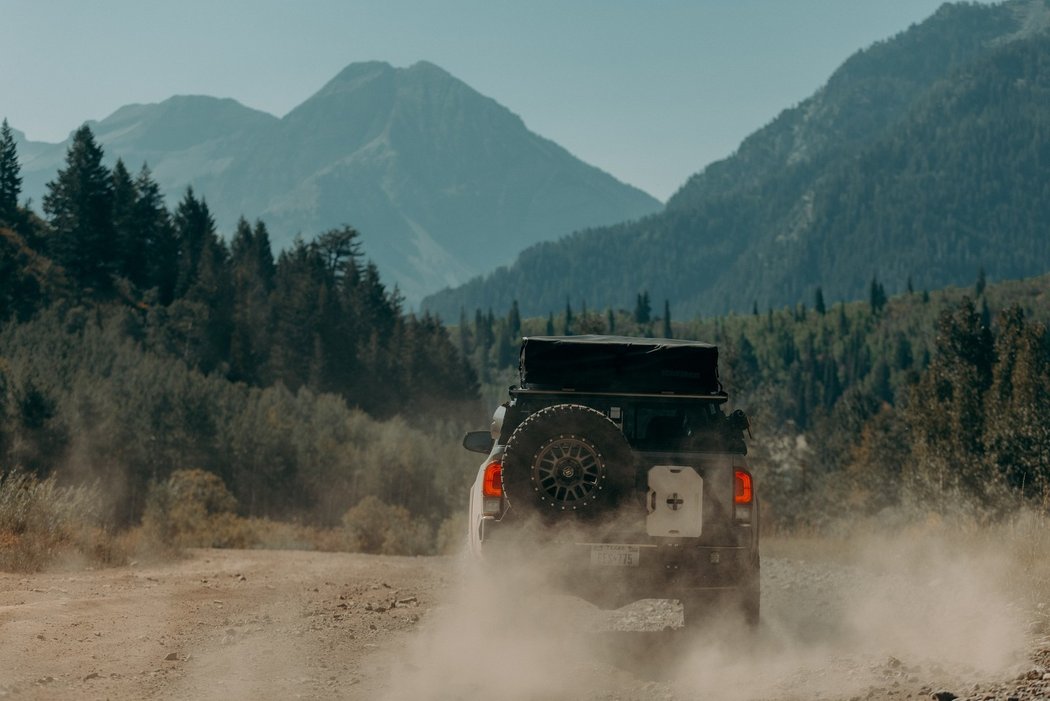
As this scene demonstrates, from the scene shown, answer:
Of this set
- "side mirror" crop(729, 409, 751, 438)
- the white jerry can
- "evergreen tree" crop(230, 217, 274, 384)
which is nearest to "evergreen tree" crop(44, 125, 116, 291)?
"evergreen tree" crop(230, 217, 274, 384)

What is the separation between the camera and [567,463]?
8.58m

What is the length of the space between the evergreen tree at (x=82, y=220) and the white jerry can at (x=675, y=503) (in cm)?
7708

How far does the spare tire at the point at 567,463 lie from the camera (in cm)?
852

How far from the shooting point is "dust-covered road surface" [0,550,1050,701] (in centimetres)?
765

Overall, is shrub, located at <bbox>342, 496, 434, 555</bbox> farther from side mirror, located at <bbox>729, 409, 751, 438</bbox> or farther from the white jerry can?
the white jerry can

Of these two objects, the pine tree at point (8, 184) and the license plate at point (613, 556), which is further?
the pine tree at point (8, 184)

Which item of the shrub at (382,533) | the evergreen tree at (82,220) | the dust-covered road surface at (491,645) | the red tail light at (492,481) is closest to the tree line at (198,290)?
the evergreen tree at (82,220)

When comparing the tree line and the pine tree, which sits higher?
the pine tree

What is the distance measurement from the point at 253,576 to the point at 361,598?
3.37 meters

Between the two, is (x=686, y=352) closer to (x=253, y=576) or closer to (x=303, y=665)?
(x=303, y=665)

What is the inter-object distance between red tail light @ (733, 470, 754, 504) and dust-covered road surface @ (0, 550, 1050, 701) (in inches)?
38.4

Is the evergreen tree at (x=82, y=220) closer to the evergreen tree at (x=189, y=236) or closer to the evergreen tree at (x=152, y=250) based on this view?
the evergreen tree at (x=152, y=250)

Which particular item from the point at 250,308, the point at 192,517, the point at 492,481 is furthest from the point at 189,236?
the point at 492,481

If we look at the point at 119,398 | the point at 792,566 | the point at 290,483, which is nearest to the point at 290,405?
the point at 290,483
